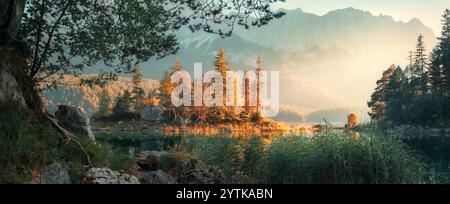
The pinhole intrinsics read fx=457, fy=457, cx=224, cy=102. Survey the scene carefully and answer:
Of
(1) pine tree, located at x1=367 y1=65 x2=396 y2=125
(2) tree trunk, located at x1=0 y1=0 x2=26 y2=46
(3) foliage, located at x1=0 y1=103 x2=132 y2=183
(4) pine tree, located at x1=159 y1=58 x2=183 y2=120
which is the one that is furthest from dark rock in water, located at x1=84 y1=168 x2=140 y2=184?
(4) pine tree, located at x1=159 y1=58 x2=183 y2=120

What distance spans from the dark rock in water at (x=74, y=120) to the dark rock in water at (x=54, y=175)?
19.7 feet

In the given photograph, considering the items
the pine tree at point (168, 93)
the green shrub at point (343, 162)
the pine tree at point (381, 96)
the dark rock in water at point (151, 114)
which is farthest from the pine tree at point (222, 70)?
the green shrub at point (343, 162)

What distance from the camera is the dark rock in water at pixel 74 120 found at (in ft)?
50.6

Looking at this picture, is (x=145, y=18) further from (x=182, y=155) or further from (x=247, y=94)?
(x=247, y=94)

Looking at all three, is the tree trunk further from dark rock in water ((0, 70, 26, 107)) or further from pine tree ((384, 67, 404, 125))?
pine tree ((384, 67, 404, 125))

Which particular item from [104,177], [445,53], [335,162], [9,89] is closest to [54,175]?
[104,177]

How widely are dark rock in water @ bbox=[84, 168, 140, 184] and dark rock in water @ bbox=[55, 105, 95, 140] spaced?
5.29 metres

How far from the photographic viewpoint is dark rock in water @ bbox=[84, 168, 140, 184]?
9.87 meters

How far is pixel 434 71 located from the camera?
249 ft

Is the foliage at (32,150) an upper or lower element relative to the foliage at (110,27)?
lower

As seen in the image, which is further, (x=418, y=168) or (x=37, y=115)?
(x=418, y=168)

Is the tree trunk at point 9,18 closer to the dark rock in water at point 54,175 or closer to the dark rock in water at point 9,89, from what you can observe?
the dark rock in water at point 9,89
